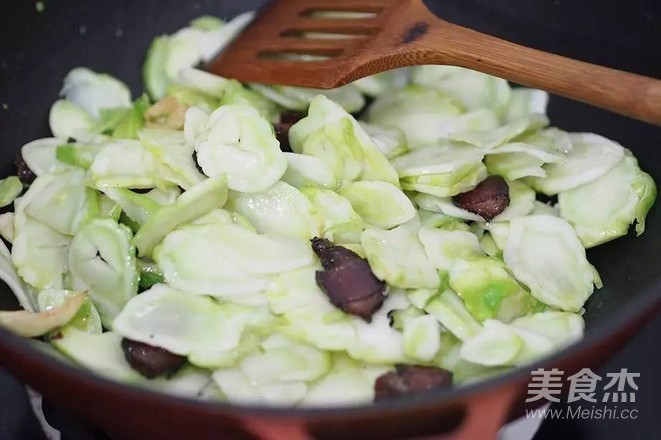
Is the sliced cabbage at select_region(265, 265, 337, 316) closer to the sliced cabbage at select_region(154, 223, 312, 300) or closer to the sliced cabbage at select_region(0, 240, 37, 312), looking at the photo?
the sliced cabbage at select_region(154, 223, 312, 300)

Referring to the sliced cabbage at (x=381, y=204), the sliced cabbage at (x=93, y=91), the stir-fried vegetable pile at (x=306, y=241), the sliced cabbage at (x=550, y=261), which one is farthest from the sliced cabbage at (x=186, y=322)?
the sliced cabbage at (x=93, y=91)

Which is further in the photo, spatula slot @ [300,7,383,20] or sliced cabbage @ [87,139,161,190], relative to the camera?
spatula slot @ [300,7,383,20]

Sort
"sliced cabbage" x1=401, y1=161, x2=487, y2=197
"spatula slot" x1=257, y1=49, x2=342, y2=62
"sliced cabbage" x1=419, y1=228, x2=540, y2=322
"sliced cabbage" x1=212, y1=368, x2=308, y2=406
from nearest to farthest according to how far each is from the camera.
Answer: "sliced cabbage" x1=212, y1=368, x2=308, y2=406 < "sliced cabbage" x1=419, y1=228, x2=540, y2=322 < "sliced cabbage" x1=401, y1=161, x2=487, y2=197 < "spatula slot" x1=257, y1=49, x2=342, y2=62

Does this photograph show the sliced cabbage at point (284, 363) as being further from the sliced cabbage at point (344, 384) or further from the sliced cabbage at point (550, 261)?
the sliced cabbage at point (550, 261)

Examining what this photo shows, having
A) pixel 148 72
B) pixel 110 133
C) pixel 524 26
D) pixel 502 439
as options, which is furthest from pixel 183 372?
pixel 524 26

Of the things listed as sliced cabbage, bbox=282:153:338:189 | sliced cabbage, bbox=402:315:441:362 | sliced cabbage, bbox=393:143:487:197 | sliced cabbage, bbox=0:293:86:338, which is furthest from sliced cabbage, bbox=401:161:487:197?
sliced cabbage, bbox=0:293:86:338

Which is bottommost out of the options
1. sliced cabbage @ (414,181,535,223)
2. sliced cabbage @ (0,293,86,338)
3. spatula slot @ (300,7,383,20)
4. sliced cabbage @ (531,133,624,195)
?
sliced cabbage @ (414,181,535,223)

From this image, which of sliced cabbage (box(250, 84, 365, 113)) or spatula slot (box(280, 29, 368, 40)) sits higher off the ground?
spatula slot (box(280, 29, 368, 40))

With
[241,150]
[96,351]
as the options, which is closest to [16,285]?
[96,351]
